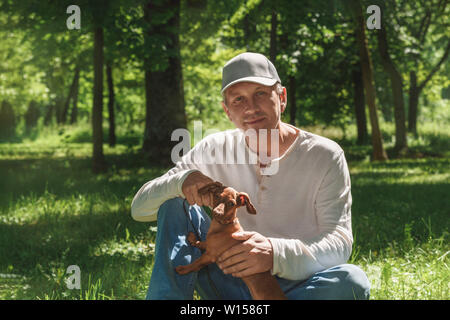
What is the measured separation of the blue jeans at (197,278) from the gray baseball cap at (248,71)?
30.6 inches

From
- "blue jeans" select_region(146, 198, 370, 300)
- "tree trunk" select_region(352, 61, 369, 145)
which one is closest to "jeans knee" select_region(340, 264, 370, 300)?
"blue jeans" select_region(146, 198, 370, 300)

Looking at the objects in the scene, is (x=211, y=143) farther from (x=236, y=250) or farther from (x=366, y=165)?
(x=366, y=165)

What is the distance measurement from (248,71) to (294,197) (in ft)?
2.56

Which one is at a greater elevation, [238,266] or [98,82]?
[98,82]

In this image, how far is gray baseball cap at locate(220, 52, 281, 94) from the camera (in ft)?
9.49

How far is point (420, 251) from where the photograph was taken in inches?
188

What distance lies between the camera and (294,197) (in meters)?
2.93

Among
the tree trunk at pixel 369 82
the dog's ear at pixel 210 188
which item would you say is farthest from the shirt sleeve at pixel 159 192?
the tree trunk at pixel 369 82

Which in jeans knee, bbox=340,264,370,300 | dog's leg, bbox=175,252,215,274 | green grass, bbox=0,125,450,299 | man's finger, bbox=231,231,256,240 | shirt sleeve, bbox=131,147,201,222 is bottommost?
green grass, bbox=0,125,450,299

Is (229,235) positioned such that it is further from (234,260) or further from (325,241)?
(325,241)

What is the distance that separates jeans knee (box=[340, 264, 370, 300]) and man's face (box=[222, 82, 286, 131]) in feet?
3.05

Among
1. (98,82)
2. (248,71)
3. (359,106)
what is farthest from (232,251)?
(359,106)

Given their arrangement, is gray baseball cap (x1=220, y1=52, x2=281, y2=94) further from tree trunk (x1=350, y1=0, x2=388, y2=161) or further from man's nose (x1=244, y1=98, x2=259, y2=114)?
tree trunk (x1=350, y1=0, x2=388, y2=161)

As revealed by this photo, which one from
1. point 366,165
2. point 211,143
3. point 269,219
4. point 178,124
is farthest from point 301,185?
point 366,165
